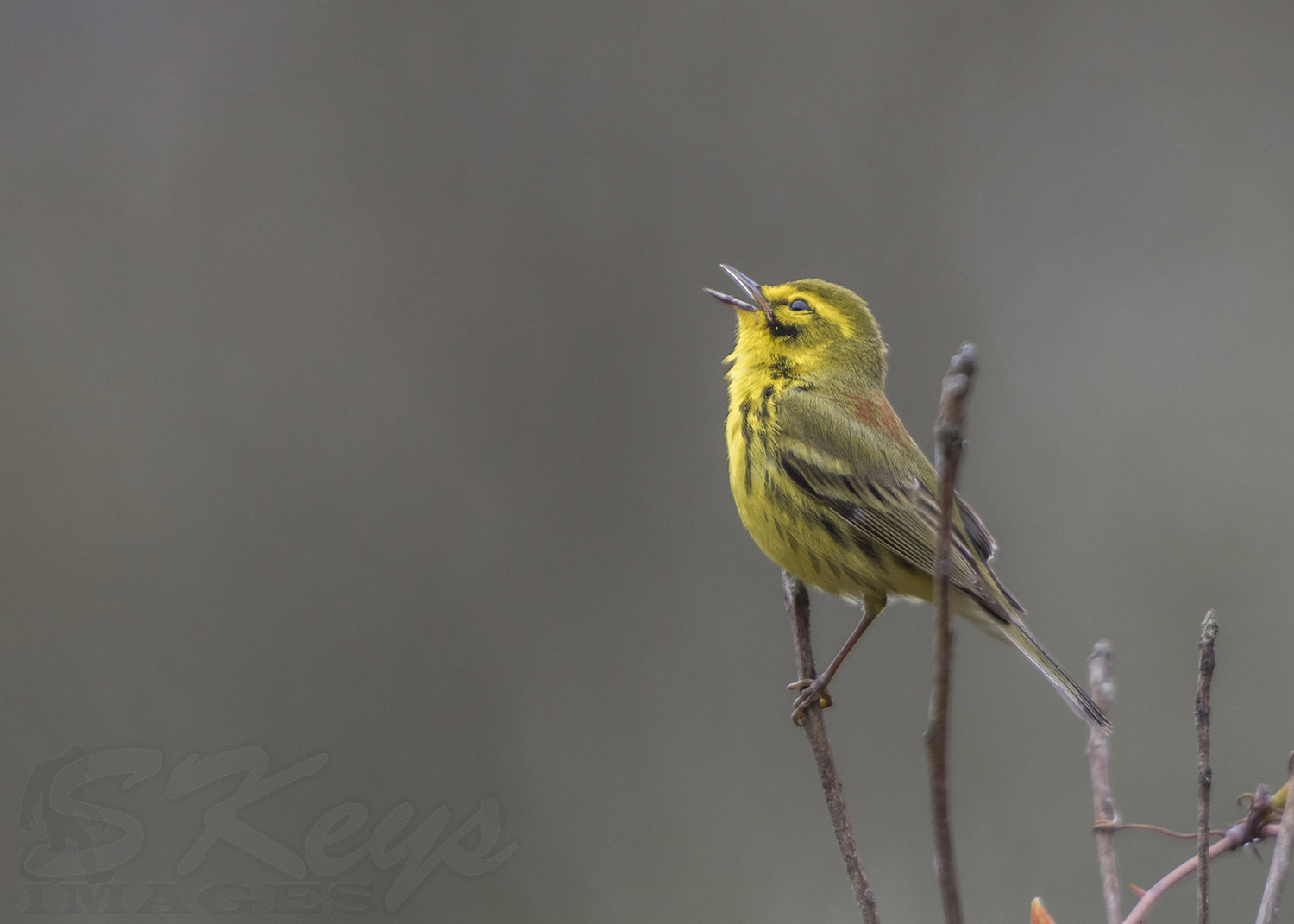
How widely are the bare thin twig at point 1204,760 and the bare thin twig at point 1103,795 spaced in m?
0.13

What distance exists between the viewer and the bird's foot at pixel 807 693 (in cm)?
277

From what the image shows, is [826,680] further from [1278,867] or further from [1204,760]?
[1278,867]

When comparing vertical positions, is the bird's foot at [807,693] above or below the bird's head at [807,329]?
below

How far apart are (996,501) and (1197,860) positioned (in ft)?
18.9

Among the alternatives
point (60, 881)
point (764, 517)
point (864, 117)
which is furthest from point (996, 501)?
point (60, 881)

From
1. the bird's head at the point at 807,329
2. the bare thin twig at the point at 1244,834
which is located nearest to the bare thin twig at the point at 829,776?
the bare thin twig at the point at 1244,834

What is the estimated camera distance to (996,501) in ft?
22.5

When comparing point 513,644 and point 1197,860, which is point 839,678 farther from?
point 1197,860

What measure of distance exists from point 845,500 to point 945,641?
8.43ft

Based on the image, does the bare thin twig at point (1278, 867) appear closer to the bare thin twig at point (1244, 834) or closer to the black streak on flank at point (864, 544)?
the bare thin twig at point (1244, 834)

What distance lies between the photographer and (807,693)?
283cm

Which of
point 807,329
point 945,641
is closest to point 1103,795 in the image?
point 945,641

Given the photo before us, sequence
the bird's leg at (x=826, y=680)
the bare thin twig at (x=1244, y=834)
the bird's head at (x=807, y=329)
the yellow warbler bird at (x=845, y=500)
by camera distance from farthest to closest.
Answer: the bird's head at (x=807, y=329) → the yellow warbler bird at (x=845, y=500) → the bird's leg at (x=826, y=680) → the bare thin twig at (x=1244, y=834)

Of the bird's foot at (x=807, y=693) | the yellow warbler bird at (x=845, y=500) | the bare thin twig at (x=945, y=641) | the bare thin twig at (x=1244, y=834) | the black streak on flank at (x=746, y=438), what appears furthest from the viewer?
the black streak on flank at (x=746, y=438)
